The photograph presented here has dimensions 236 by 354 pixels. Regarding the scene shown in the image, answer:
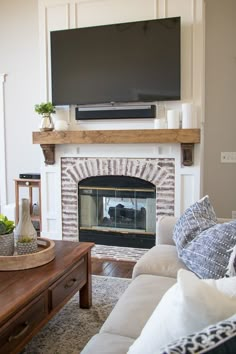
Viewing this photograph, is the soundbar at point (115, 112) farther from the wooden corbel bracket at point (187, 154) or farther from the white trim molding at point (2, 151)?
the white trim molding at point (2, 151)

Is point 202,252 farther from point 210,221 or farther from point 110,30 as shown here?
point 110,30

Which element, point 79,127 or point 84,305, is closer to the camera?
point 84,305

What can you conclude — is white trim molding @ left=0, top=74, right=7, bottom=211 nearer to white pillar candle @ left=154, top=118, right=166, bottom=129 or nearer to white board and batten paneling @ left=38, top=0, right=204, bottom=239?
white board and batten paneling @ left=38, top=0, right=204, bottom=239

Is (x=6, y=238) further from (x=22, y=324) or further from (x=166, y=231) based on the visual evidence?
(x=166, y=231)

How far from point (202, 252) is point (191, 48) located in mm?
2388

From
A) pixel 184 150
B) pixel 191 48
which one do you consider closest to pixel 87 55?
pixel 191 48

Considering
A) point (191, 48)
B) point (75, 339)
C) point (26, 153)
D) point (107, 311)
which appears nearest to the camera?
point (75, 339)

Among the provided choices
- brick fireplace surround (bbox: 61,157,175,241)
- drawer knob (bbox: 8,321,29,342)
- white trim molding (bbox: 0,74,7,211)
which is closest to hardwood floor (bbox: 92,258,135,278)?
brick fireplace surround (bbox: 61,157,175,241)

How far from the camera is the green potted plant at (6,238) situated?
2.13 m

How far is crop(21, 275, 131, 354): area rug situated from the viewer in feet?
6.84

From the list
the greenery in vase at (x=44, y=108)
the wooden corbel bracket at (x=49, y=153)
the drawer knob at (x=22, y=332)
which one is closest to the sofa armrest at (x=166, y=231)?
the drawer knob at (x=22, y=332)

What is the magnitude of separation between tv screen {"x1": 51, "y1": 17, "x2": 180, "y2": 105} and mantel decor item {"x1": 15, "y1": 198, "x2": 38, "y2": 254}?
77.2 inches

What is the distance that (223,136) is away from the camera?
13.3 ft

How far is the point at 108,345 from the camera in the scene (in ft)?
4.40
